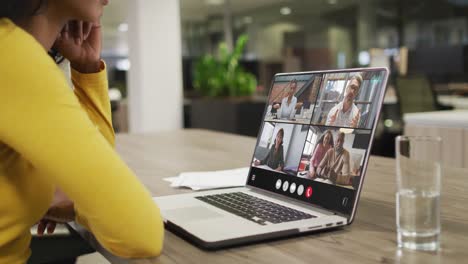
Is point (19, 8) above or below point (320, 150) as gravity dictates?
above

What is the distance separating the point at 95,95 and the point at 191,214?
35 cm

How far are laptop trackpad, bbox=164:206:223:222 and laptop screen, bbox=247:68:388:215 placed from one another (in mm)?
152

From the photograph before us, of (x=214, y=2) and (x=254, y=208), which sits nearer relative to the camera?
(x=254, y=208)

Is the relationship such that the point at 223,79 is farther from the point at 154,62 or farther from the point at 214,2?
the point at 214,2

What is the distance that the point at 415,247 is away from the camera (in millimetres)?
691

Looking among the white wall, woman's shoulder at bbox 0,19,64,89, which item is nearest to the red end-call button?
woman's shoulder at bbox 0,19,64,89

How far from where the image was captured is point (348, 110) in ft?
2.79


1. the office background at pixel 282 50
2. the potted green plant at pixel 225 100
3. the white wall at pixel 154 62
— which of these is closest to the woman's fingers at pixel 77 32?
the office background at pixel 282 50

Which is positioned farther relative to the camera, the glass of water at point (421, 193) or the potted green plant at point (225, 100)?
the potted green plant at point (225, 100)

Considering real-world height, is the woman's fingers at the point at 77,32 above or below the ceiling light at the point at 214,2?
below

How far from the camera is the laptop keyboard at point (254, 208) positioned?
825mm

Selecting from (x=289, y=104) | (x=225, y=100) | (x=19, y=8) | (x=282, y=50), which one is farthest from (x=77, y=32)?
(x=282, y=50)

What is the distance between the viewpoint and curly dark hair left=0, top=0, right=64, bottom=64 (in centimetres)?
71

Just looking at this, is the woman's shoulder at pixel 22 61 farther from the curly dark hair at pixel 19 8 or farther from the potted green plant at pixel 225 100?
the potted green plant at pixel 225 100
